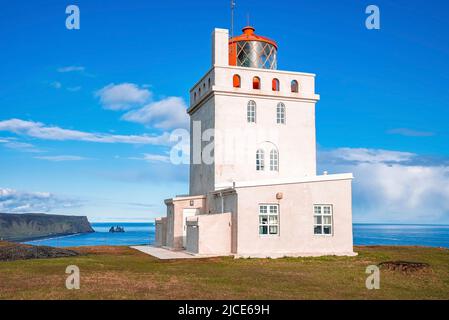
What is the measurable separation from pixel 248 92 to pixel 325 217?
8224 millimetres

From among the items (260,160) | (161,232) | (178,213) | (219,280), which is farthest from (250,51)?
(219,280)

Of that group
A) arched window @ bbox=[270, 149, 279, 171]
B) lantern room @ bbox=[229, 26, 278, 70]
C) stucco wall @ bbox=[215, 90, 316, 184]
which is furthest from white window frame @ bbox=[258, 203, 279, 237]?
lantern room @ bbox=[229, 26, 278, 70]

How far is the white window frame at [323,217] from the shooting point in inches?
912

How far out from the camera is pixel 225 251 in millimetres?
22734

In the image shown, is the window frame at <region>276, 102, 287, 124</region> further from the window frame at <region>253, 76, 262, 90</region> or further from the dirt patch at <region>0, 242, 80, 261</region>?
the dirt patch at <region>0, 242, 80, 261</region>

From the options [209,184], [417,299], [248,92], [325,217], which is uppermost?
[248,92]

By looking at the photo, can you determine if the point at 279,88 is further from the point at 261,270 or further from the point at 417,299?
the point at 417,299

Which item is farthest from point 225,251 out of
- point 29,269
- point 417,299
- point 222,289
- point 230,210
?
point 417,299

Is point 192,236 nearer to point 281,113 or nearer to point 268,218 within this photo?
point 268,218

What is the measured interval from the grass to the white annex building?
2.00 m

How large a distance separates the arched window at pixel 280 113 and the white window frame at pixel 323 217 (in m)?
6.52

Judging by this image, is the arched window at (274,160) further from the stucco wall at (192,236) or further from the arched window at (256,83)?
the stucco wall at (192,236)

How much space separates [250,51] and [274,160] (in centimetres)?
653

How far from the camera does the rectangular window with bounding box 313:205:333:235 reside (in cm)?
2316
